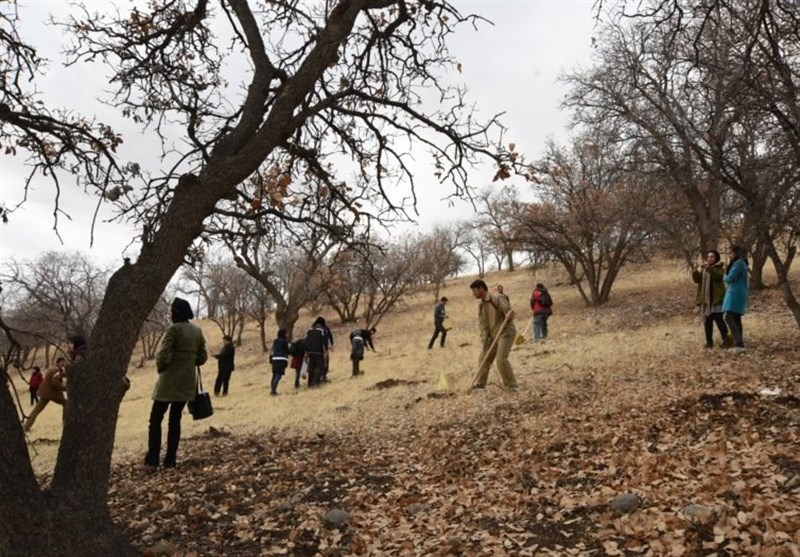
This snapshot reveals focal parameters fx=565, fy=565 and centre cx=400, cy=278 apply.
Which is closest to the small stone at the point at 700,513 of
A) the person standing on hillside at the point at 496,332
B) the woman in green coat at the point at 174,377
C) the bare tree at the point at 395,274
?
the woman in green coat at the point at 174,377

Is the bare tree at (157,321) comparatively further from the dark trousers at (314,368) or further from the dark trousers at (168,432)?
A: the dark trousers at (314,368)

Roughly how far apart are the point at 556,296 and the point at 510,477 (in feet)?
91.5

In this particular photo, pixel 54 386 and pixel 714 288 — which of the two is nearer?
pixel 714 288

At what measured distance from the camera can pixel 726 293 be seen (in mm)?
9602

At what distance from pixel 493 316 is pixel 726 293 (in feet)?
12.9

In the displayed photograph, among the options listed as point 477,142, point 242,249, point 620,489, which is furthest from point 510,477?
point 242,249

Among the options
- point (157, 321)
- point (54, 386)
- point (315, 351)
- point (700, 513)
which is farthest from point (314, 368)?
point (700, 513)

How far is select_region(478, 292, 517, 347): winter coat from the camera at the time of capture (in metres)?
9.73

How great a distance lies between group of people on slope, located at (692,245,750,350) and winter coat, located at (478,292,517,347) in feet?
12.0

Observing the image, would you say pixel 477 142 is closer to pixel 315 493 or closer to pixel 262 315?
pixel 315 493

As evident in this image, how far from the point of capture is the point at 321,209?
7125mm

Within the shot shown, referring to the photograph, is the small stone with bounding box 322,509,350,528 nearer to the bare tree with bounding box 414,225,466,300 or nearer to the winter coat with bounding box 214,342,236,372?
the winter coat with bounding box 214,342,236,372

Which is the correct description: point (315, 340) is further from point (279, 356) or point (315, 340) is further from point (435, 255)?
point (435, 255)

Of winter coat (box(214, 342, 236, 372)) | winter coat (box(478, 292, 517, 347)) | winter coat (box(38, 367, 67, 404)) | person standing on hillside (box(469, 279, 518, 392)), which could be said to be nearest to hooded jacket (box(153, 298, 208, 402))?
person standing on hillside (box(469, 279, 518, 392))
